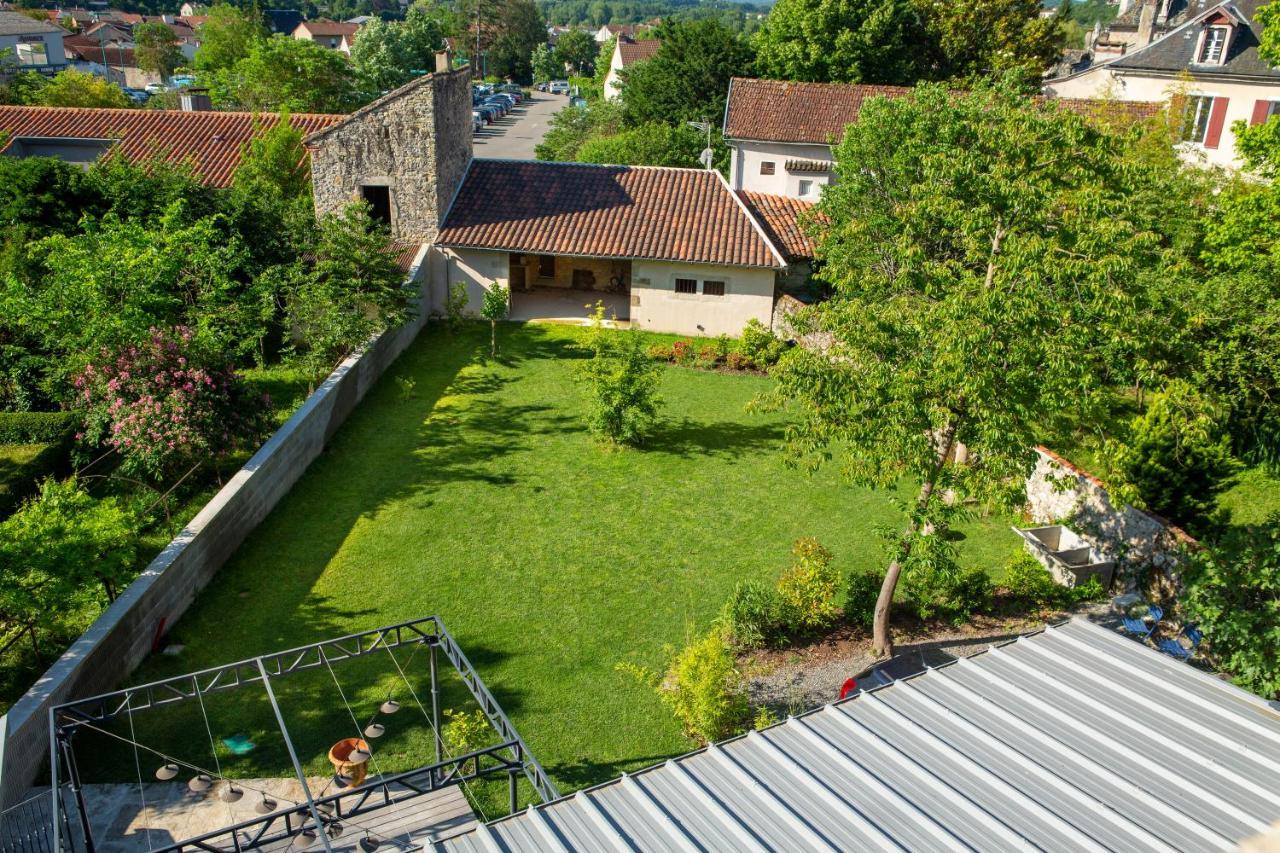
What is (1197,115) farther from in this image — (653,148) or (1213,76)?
(653,148)

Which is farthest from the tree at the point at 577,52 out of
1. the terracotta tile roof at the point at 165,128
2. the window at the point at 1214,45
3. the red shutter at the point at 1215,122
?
the red shutter at the point at 1215,122

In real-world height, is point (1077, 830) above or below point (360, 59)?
below

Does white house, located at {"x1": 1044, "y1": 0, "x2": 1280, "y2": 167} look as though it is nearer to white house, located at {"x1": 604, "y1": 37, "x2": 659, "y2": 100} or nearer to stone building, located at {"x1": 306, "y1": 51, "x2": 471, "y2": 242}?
stone building, located at {"x1": 306, "y1": 51, "x2": 471, "y2": 242}

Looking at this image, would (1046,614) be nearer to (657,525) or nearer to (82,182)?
(657,525)

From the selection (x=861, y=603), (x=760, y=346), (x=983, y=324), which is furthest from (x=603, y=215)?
(x=983, y=324)

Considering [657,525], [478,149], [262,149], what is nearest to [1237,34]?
[657,525]

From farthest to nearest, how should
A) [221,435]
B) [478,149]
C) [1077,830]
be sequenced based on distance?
[478,149], [221,435], [1077,830]
